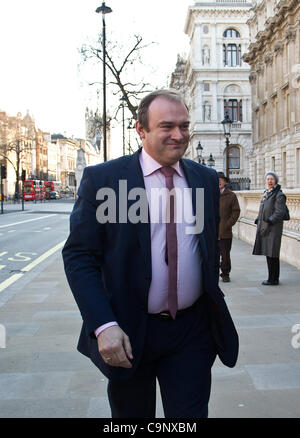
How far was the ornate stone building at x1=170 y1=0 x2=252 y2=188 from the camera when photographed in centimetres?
6712

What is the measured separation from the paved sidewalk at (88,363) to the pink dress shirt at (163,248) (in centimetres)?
163

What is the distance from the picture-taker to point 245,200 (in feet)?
62.7

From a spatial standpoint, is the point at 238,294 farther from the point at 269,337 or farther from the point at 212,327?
the point at 212,327

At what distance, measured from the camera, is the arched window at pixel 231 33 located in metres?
68.4

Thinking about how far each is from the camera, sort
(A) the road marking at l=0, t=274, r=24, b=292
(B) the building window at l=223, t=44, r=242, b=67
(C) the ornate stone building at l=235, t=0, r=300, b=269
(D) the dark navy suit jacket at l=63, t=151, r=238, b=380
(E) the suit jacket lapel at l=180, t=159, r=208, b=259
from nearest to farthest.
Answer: (D) the dark navy suit jacket at l=63, t=151, r=238, b=380
(E) the suit jacket lapel at l=180, t=159, r=208, b=259
(A) the road marking at l=0, t=274, r=24, b=292
(C) the ornate stone building at l=235, t=0, r=300, b=269
(B) the building window at l=223, t=44, r=242, b=67

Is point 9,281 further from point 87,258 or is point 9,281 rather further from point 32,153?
point 32,153

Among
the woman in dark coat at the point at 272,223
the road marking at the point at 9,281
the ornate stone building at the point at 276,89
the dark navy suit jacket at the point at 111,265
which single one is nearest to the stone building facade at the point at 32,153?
the ornate stone building at the point at 276,89

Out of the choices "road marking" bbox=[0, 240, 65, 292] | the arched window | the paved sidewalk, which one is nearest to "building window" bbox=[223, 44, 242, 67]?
the arched window

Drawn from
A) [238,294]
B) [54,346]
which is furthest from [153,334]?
[238,294]

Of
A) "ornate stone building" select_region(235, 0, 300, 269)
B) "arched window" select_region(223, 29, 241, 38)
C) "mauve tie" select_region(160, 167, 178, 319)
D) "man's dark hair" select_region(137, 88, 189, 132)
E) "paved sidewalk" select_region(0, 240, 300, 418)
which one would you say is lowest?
"paved sidewalk" select_region(0, 240, 300, 418)

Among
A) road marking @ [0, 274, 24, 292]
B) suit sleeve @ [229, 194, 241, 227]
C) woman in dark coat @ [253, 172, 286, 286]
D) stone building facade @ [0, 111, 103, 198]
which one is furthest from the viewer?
stone building facade @ [0, 111, 103, 198]

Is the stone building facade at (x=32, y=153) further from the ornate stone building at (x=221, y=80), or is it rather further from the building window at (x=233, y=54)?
the building window at (x=233, y=54)

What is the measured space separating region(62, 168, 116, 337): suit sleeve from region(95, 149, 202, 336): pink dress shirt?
0.23 meters

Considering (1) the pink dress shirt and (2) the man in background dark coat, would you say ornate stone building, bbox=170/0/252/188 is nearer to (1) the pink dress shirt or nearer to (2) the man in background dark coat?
(2) the man in background dark coat
